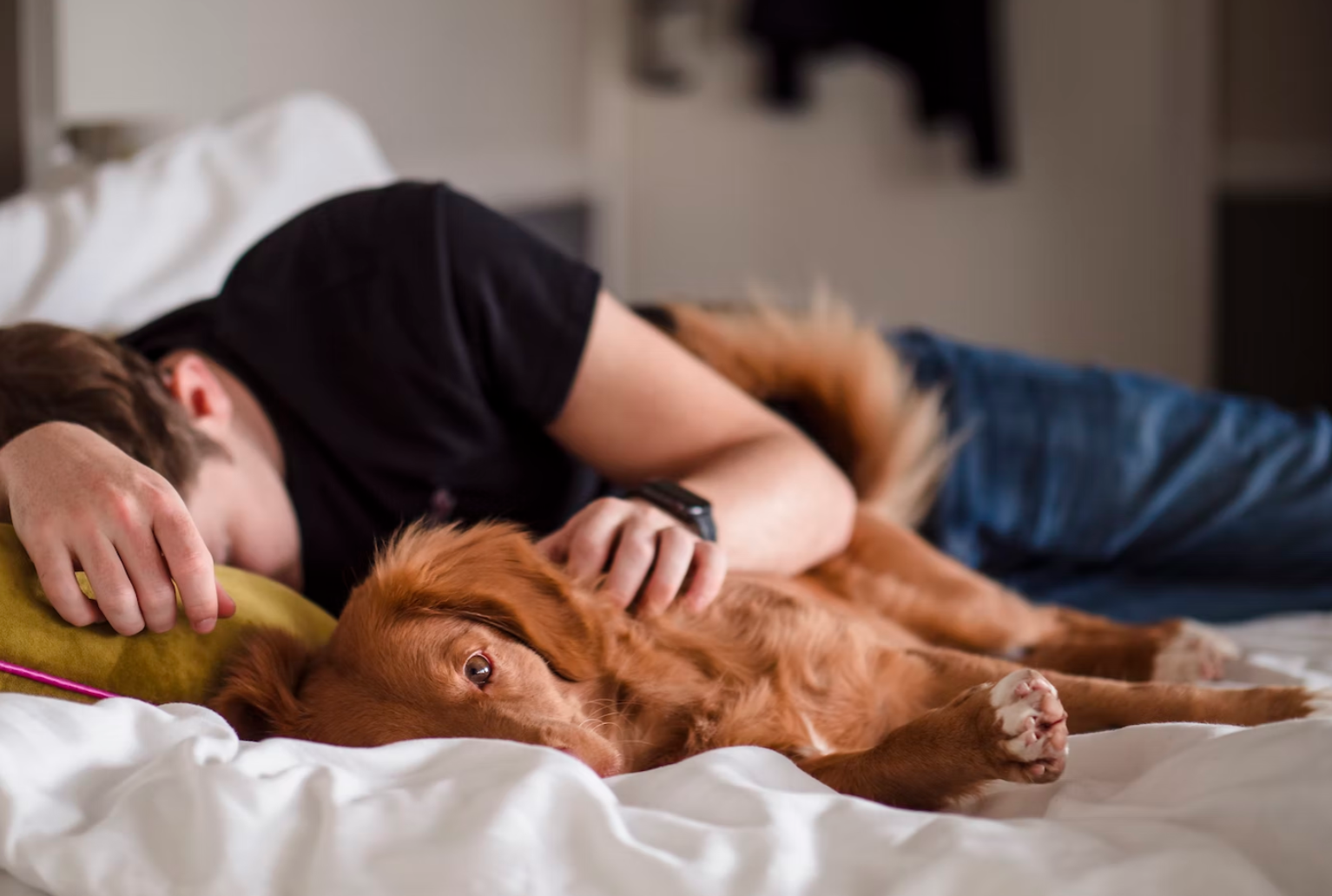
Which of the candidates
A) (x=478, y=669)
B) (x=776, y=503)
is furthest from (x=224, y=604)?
(x=776, y=503)

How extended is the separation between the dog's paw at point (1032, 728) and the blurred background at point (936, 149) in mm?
3252

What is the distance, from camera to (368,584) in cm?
102

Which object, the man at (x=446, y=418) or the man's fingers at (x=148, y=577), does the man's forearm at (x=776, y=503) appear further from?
the man's fingers at (x=148, y=577)

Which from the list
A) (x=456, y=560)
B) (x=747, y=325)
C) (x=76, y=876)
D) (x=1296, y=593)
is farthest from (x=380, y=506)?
(x=1296, y=593)

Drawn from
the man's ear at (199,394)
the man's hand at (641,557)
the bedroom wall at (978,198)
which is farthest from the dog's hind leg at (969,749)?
the bedroom wall at (978,198)

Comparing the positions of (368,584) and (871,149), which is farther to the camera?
(871,149)

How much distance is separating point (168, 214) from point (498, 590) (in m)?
1.29

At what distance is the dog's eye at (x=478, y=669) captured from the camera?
0.95 m

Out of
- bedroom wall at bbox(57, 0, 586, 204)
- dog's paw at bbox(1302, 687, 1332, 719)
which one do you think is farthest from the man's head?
bedroom wall at bbox(57, 0, 586, 204)

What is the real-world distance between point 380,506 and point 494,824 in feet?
2.72

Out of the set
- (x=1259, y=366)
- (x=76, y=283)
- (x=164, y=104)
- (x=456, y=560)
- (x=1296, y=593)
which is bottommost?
(x=1259, y=366)

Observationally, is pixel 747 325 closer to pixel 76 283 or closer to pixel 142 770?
pixel 76 283

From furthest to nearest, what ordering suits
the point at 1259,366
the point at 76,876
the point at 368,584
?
the point at 1259,366
the point at 368,584
the point at 76,876

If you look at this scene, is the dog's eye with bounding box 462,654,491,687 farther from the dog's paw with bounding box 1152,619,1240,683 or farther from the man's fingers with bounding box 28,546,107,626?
the dog's paw with bounding box 1152,619,1240,683
